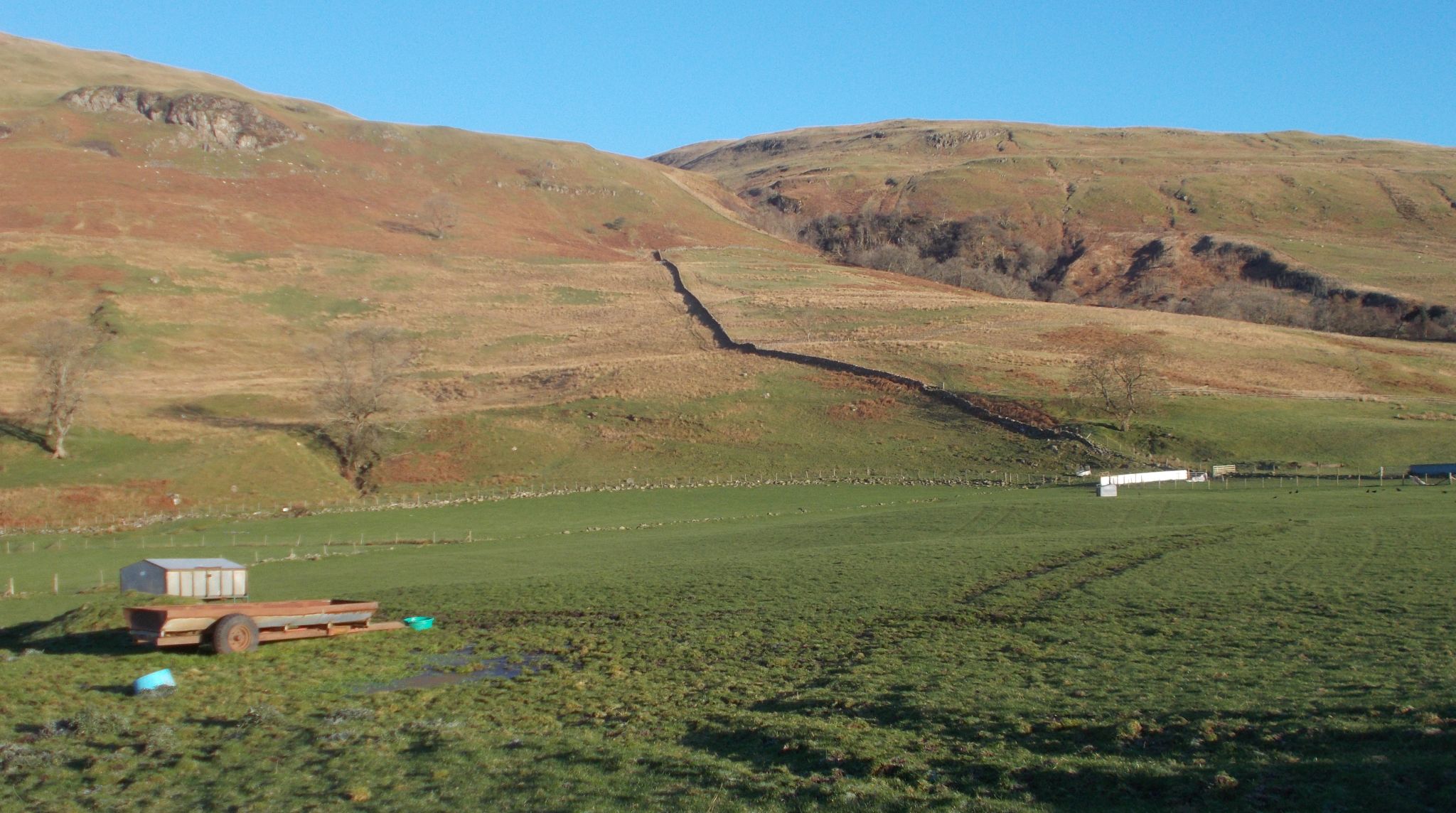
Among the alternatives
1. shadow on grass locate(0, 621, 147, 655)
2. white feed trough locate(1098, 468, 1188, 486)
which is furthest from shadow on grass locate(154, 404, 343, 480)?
white feed trough locate(1098, 468, 1188, 486)

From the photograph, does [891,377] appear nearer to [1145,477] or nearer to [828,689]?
[1145,477]

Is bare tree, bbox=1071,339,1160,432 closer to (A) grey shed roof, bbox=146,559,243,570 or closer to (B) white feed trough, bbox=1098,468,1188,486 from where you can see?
(B) white feed trough, bbox=1098,468,1188,486

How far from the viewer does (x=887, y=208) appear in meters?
196

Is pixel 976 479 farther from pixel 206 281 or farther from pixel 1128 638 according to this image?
pixel 206 281

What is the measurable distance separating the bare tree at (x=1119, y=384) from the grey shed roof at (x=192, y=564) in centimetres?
5032

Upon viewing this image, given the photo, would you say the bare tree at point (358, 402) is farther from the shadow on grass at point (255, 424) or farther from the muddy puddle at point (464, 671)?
the muddy puddle at point (464, 671)

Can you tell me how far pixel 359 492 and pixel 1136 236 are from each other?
14289cm

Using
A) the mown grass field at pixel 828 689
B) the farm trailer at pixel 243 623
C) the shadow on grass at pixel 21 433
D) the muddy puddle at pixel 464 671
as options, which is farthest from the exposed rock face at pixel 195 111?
the muddy puddle at pixel 464 671

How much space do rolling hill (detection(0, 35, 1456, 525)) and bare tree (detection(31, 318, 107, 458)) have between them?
4.09 feet

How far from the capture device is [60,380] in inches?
2197

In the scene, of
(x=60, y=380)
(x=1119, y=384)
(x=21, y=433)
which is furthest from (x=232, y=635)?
(x=1119, y=384)

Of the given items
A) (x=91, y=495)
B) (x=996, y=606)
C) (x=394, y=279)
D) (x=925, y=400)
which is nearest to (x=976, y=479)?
(x=925, y=400)

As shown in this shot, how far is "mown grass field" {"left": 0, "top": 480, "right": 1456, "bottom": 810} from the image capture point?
11344 mm

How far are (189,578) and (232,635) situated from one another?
6750mm
